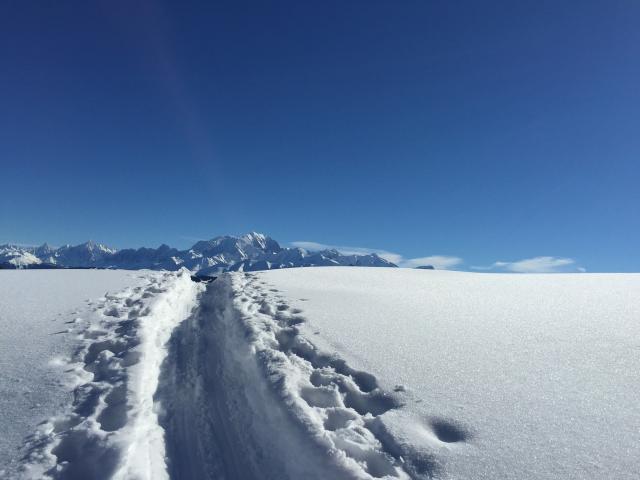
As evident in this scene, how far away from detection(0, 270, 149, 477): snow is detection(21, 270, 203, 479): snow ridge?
0.23 meters

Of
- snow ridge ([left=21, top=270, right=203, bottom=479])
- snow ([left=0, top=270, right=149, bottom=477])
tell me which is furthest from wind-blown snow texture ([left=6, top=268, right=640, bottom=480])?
snow ([left=0, top=270, right=149, bottom=477])

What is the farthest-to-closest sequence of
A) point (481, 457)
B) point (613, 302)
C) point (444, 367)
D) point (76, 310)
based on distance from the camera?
1. point (613, 302)
2. point (76, 310)
3. point (444, 367)
4. point (481, 457)

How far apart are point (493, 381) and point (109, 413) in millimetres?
6027

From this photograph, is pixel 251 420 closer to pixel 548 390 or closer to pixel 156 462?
pixel 156 462

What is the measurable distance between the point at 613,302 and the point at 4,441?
51.1 feet

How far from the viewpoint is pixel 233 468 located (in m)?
5.34

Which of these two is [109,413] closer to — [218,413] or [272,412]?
[218,413]

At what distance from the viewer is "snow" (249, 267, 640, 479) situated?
468 cm

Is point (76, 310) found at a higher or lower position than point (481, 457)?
higher

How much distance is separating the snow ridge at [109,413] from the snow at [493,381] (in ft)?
7.71

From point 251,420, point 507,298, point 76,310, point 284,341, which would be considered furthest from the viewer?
point 507,298

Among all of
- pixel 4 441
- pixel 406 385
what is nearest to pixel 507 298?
pixel 406 385

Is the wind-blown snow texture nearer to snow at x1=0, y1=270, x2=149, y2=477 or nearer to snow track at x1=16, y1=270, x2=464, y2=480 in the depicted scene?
snow track at x1=16, y1=270, x2=464, y2=480

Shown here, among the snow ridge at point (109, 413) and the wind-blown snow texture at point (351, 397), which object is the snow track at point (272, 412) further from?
the snow ridge at point (109, 413)
